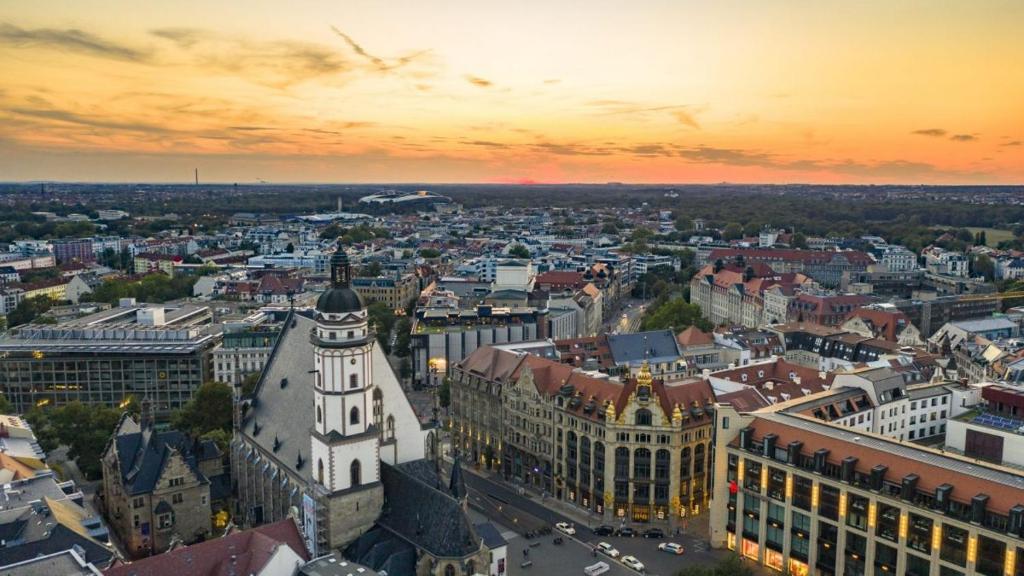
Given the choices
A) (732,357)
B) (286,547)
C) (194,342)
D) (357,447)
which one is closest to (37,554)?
(286,547)

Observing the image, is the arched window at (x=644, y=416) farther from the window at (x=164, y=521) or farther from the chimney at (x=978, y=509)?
the window at (x=164, y=521)

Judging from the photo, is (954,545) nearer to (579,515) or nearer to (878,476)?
(878,476)

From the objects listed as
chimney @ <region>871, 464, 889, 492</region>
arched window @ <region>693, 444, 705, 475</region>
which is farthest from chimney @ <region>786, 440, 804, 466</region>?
arched window @ <region>693, 444, 705, 475</region>

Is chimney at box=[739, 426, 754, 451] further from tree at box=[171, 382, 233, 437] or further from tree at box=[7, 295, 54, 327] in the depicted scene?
tree at box=[7, 295, 54, 327]

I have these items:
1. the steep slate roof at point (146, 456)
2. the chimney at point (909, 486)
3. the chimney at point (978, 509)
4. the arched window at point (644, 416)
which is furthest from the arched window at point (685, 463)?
the steep slate roof at point (146, 456)

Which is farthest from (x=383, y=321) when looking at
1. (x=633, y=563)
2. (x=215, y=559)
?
(x=215, y=559)

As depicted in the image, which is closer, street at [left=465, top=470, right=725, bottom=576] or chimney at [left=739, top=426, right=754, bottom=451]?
chimney at [left=739, top=426, right=754, bottom=451]
